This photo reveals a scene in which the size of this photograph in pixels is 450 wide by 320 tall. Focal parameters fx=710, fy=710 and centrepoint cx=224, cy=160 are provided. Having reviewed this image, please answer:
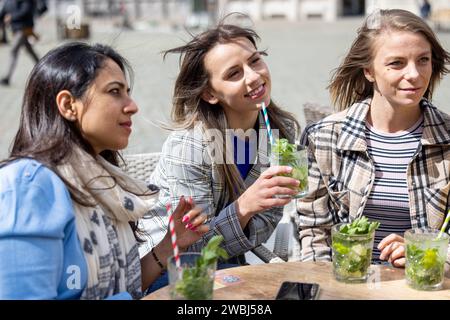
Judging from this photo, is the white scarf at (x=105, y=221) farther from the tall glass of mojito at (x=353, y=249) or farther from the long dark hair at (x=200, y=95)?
the long dark hair at (x=200, y=95)

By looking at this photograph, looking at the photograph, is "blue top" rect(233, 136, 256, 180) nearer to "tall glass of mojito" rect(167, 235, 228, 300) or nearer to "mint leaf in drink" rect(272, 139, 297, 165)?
"mint leaf in drink" rect(272, 139, 297, 165)

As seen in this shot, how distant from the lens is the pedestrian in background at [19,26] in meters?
12.3

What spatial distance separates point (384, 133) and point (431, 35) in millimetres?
444

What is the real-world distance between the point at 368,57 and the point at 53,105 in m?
1.43

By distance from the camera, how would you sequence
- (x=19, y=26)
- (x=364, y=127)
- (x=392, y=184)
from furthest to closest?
(x=19, y=26), (x=364, y=127), (x=392, y=184)

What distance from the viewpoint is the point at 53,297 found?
201cm

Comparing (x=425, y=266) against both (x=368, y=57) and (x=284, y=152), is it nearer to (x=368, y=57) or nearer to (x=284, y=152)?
(x=284, y=152)

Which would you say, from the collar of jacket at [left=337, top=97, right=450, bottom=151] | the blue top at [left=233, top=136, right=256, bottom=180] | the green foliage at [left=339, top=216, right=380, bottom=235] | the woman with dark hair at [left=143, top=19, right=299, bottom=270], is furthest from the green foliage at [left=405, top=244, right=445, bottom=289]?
the blue top at [left=233, top=136, right=256, bottom=180]

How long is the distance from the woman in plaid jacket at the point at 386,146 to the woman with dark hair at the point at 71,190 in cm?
90

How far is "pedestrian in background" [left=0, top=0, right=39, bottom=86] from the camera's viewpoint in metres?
12.3

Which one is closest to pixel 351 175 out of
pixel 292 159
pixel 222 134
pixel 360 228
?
pixel 292 159

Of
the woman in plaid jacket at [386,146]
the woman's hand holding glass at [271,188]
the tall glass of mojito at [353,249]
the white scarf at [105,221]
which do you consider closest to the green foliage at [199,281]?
the white scarf at [105,221]

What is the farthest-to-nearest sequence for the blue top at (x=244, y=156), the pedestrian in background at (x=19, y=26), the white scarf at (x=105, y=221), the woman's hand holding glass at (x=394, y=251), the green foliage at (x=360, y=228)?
the pedestrian in background at (x=19, y=26)
the blue top at (x=244, y=156)
the woman's hand holding glass at (x=394, y=251)
the green foliage at (x=360, y=228)
the white scarf at (x=105, y=221)

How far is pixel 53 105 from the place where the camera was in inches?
88.6
